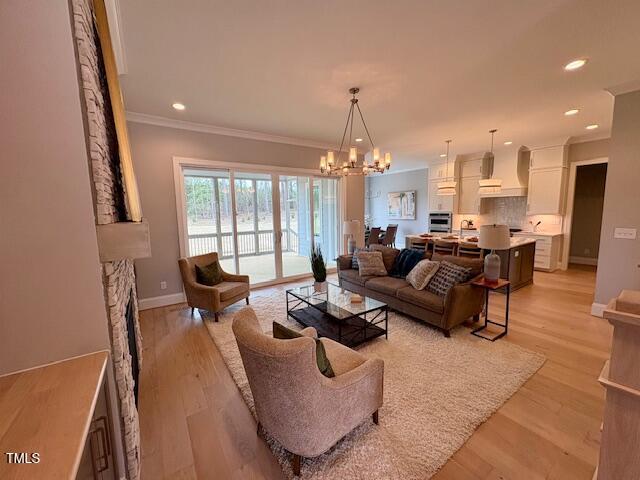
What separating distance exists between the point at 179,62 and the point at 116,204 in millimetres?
1565

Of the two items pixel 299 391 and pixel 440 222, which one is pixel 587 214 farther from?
pixel 299 391

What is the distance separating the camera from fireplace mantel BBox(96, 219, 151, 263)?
1203 millimetres

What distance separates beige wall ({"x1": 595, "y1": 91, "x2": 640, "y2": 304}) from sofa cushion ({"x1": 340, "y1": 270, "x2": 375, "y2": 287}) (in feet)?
9.69

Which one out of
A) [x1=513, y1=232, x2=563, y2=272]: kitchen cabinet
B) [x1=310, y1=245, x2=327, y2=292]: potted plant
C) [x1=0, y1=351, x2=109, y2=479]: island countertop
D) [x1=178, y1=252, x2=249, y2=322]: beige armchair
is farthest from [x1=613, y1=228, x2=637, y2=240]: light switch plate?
[x1=0, y1=351, x2=109, y2=479]: island countertop

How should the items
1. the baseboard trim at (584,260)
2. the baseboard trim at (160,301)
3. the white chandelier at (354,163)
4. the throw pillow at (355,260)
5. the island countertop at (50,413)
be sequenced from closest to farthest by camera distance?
the island countertop at (50,413) → the white chandelier at (354,163) → the baseboard trim at (160,301) → the throw pillow at (355,260) → the baseboard trim at (584,260)

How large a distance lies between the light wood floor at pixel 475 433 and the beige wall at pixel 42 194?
1.03 meters

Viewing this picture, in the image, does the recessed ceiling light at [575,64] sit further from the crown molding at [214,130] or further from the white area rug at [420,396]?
the crown molding at [214,130]

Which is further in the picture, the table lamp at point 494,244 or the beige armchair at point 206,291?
the beige armchair at point 206,291

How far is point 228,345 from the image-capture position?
9.33 feet

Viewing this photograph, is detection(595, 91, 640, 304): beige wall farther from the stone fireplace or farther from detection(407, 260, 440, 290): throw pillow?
the stone fireplace

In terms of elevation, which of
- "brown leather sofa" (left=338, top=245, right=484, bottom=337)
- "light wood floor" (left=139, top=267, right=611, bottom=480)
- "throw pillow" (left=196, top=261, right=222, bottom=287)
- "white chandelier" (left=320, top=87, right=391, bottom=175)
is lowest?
"light wood floor" (left=139, top=267, right=611, bottom=480)

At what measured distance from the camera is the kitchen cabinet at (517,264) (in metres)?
4.40

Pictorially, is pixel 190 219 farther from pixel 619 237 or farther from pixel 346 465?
pixel 619 237

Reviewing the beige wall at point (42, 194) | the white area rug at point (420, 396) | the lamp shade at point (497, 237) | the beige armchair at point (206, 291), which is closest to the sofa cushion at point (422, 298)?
the white area rug at point (420, 396)
